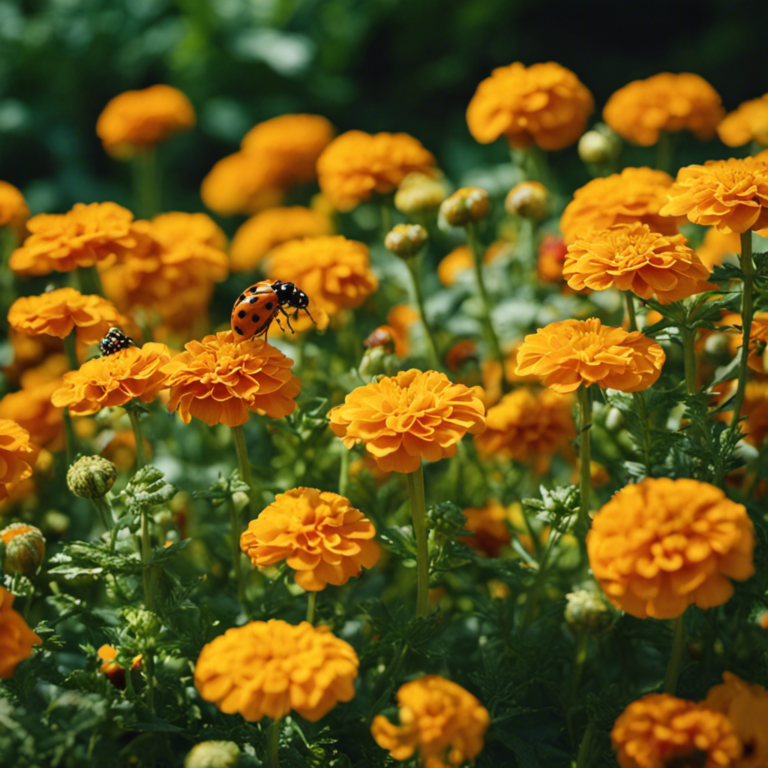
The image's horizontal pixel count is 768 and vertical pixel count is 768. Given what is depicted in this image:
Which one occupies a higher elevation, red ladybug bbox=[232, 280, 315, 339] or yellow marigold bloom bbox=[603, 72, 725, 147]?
red ladybug bbox=[232, 280, 315, 339]

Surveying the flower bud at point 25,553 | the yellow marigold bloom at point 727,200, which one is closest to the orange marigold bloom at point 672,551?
the yellow marigold bloom at point 727,200

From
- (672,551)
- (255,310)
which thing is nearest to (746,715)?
(672,551)

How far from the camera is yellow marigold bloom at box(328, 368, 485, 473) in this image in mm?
1286

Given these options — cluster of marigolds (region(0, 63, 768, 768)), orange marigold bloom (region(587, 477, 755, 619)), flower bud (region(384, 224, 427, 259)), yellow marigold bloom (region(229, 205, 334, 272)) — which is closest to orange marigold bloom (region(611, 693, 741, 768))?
cluster of marigolds (region(0, 63, 768, 768))

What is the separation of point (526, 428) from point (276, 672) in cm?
97

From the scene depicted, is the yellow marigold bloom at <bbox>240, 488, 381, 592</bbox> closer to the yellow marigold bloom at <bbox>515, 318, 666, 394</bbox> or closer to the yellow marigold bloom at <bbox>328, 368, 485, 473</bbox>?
the yellow marigold bloom at <bbox>328, 368, 485, 473</bbox>

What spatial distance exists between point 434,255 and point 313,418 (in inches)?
73.7

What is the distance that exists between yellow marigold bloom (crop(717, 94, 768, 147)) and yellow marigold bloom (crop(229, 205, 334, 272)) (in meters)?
1.20

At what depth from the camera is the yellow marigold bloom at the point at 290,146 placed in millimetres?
3174

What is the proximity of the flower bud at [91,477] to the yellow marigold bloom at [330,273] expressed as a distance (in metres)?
0.63

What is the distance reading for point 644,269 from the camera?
54.4 inches

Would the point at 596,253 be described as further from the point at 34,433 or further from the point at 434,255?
the point at 434,255

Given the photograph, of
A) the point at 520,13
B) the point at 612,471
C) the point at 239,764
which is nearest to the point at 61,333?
the point at 239,764

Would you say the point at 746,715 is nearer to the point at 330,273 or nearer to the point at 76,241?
the point at 330,273
